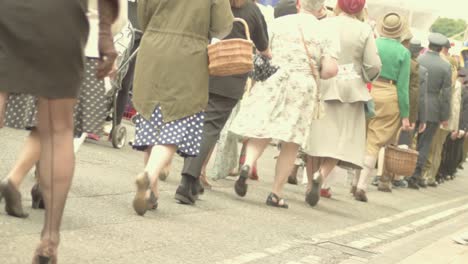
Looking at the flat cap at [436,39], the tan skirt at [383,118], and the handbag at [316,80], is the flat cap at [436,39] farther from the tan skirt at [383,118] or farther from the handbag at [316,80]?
the handbag at [316,80]

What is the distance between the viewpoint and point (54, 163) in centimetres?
484

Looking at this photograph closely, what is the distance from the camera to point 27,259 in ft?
17.0

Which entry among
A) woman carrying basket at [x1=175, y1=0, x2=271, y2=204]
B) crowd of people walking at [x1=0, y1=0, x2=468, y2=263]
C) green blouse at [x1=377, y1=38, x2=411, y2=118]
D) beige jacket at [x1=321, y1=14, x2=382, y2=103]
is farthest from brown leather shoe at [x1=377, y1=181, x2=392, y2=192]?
woman carrying basket at [x1=175, y1=0, x2=271, y2=204]

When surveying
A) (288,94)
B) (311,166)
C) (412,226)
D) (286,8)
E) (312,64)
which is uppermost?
(286,8)

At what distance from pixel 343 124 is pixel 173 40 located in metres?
3.58

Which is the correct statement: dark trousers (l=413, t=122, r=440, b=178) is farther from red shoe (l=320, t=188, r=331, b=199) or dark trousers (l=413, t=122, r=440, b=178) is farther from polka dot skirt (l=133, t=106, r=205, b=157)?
polka dot skirt (l=133, t=106, r=205, b=157)

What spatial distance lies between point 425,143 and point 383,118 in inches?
144

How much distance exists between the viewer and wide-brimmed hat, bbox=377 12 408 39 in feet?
41.0

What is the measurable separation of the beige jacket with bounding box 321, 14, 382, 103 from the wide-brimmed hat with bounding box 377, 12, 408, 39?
2004mm

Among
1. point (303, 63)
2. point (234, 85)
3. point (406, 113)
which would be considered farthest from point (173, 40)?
point (406, 113)

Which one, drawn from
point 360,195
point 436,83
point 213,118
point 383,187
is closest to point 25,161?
point 213,118

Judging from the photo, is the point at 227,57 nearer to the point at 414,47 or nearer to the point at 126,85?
the point at 126,85

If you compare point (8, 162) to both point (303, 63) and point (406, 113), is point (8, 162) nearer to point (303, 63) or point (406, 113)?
point (303, 63)

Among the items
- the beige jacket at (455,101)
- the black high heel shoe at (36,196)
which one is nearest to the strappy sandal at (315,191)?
the black high heel shoe at (36,196)
